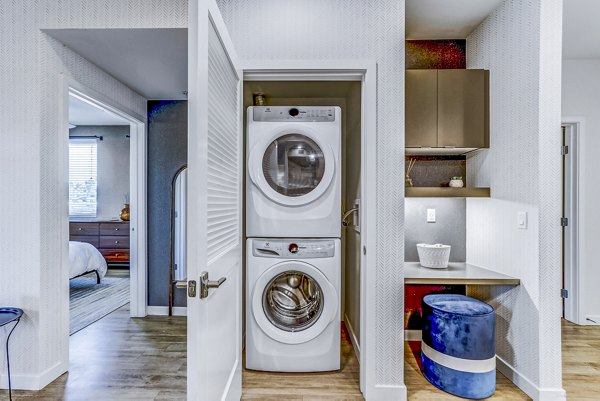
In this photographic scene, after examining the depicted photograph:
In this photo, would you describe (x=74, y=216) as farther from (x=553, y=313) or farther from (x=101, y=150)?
(x=553, y=313)

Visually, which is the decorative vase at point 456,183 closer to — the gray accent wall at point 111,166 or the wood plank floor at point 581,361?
the wood plank floor at point 581,361

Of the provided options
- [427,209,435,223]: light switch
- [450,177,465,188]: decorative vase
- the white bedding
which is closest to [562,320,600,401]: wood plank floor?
[427,209,435,223]: light switch

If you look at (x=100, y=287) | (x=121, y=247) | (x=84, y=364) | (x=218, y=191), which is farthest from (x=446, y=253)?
(x=121, y=247)

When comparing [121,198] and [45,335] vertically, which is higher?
[121,198]

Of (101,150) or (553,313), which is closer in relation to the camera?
(553,313)

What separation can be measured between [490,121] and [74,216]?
21.7 ft

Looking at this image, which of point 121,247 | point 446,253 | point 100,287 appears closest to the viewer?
point 446,253

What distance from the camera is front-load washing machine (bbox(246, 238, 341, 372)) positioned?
2.34 meters

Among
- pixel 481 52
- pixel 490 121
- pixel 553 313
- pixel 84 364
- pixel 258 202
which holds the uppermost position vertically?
pixel 481 52

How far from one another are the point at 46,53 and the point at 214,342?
2223mm

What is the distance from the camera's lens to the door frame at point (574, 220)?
10.7 ft

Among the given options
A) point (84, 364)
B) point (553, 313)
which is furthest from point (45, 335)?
point (553, 313)

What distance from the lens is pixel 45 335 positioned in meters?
2.29

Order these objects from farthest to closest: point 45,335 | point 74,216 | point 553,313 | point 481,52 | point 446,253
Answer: point 74,216 → point 481,52 → point 446,253 → point 45,335 → point 553,313
